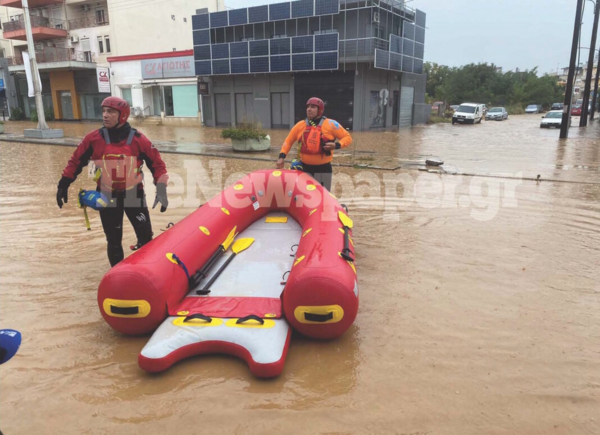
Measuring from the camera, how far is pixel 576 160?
12.4 metres

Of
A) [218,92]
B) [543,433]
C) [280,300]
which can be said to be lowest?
[543,433]

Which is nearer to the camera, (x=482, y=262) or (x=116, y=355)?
(x=116, y=355)

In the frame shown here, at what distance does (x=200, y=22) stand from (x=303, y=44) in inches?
281

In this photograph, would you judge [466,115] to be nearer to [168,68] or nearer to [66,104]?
[168,68]

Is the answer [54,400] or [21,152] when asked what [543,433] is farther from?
[21,152]

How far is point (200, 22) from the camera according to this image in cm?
2584

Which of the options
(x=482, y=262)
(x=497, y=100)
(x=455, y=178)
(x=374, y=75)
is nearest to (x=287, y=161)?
(x=455, y=178)

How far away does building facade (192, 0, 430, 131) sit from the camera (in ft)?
73.7

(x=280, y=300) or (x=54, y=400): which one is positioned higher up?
(x=280, y=300)

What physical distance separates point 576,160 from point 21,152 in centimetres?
1644

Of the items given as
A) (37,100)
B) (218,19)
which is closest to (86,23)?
(218,19)

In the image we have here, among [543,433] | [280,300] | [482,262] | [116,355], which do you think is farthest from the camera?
[482,262]

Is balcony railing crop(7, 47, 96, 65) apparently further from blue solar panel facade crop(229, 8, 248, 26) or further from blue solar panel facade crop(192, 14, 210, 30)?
A: blue solar panel facade crop(229, 8, 248, 26)

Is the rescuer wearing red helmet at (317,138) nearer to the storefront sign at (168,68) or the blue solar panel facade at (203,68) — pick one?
the blue solar panel facade at (203,68)
